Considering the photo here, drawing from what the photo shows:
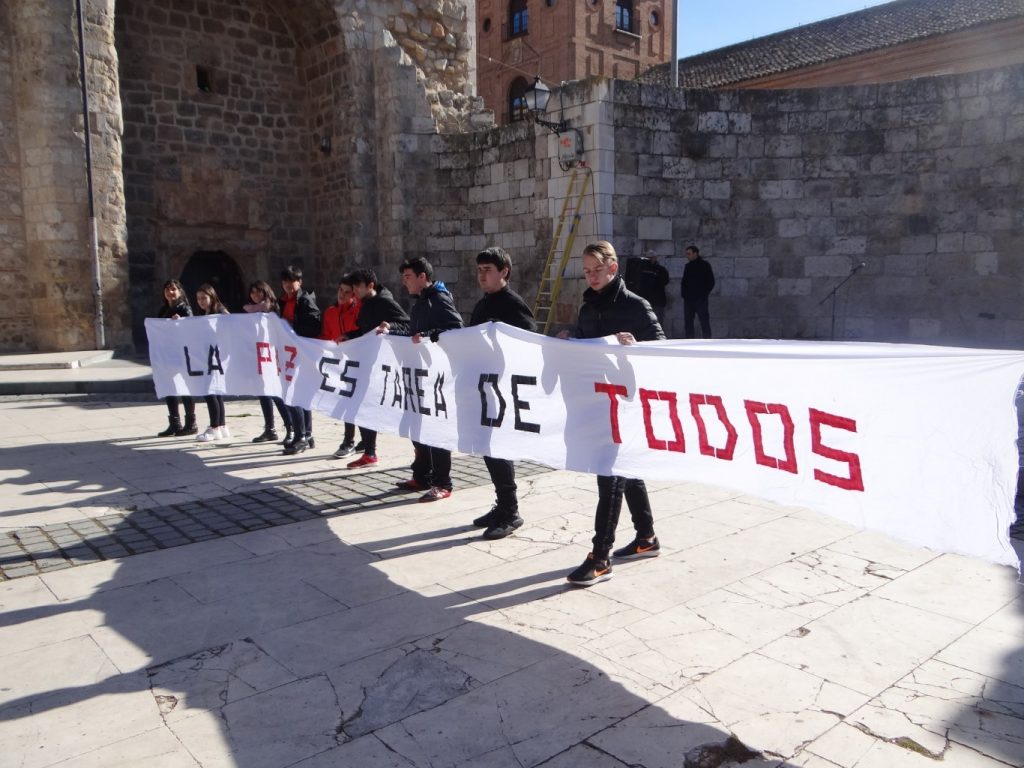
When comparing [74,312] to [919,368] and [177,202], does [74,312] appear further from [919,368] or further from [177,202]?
[919,368]

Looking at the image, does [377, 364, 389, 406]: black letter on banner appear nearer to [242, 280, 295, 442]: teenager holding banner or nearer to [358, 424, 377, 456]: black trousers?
[358, 424, 377, 456]: black trousers

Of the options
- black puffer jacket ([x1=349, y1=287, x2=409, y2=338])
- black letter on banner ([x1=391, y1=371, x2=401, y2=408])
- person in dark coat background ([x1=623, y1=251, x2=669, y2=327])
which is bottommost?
black letter on banner ([x1=391, y1=371, x2=401, y2=408])

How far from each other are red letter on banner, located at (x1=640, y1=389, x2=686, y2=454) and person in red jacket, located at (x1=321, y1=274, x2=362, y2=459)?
384cm

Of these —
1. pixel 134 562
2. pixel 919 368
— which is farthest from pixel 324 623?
pixel 919 368

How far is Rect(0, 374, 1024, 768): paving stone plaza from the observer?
120 inches

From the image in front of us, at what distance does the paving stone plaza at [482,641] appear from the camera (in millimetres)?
3059

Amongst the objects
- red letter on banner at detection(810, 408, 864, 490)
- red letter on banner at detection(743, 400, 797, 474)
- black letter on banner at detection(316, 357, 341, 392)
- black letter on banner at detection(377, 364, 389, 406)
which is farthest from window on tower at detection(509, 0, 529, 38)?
red letter on banner at detection(810, 408, 864, 490)

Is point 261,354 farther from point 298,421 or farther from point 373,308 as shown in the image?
point 373,308

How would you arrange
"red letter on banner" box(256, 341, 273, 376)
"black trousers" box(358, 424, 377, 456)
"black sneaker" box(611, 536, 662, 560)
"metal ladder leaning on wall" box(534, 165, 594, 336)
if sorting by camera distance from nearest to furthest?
"black sneaker" box(611, 536, 662, 560), "black trousers" box(358, 424, 377, 456), "red letter on banner" box(256, 341, 273, 376), "metal ladder leaning on wall" box(534, 165, 594, 336)

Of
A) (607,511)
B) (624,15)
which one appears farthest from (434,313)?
(624,15)

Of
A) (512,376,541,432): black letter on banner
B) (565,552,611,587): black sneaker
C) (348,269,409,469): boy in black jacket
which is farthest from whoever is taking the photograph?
(348,269,409,469): boy in black jacket

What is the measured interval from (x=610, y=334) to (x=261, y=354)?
15.7 ft

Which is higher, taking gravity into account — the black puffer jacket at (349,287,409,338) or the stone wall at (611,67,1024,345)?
the stone wall at (611,67,1024,345)

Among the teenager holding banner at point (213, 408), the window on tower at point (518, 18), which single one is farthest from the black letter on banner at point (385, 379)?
the window on tower at point (518, 18)
